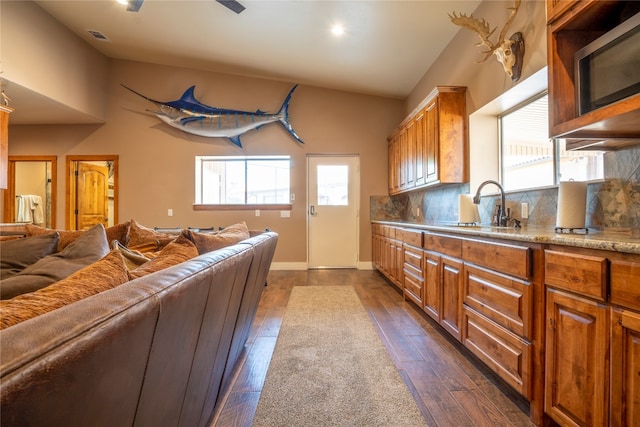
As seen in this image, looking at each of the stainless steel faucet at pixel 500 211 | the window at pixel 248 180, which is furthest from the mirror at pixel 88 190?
the stainless steel faucet at pixel 500 211

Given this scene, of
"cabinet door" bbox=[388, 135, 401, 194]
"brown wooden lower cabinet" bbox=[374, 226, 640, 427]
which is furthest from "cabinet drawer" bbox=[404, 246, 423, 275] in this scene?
"cabinet door" bbox=[388, 135, 401, 194]

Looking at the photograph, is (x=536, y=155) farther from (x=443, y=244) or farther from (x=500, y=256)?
(x=500, y=256)

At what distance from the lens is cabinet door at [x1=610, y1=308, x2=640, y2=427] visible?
3.26 ft

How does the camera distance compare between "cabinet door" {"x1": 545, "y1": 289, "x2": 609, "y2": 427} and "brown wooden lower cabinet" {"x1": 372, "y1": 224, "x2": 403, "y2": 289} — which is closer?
"cabinet door" {"x1": 545, "y1": 289, "x2": 609, "y2": 427}

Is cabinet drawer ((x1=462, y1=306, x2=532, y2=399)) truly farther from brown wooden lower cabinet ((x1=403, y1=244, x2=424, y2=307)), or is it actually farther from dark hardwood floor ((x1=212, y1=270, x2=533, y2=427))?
brown wooden lower cabinet ((x1=403, y1=244, x2=424, y2=307))

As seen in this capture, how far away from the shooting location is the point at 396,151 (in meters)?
4.74

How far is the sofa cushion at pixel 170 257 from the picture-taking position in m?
1.01

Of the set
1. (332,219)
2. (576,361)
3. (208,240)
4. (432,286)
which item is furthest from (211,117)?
(576,361)

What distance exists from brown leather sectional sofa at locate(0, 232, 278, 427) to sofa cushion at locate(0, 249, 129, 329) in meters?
0.15

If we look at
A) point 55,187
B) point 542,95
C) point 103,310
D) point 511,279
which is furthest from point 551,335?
point 55,187

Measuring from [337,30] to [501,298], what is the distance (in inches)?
128

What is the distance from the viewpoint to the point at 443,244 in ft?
7.79

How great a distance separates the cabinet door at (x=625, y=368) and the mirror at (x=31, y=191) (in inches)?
280

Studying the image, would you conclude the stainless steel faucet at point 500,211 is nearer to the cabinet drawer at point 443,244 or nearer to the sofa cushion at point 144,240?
the cabinet drawer at point 443,244
